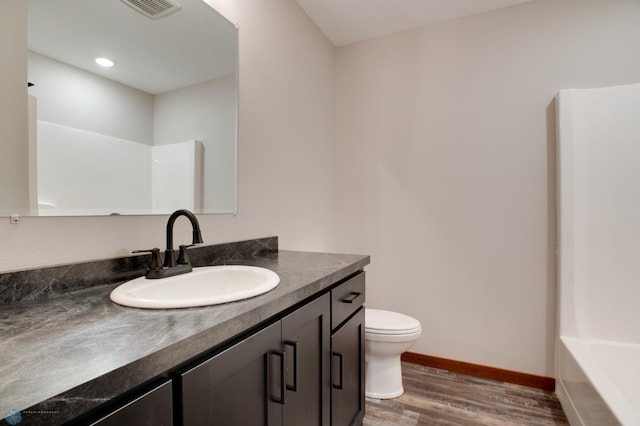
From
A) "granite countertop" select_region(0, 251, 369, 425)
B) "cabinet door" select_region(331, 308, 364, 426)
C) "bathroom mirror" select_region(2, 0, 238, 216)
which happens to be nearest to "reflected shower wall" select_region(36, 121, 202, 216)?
"bathroom mirror" select_region(2, 0, 238, 216)

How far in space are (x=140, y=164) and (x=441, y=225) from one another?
1.95 m

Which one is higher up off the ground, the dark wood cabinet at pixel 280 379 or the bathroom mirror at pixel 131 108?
the bathroom mirror at pixel 131 108

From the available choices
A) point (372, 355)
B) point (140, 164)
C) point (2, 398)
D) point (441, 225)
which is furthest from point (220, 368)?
point (441, 225)

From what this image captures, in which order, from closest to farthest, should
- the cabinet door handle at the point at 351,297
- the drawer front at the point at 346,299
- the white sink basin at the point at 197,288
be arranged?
1. the white sink basin at the point at 197,288
2. the drawer front at the point at 346,299
3. the cabinet door handle at the point at 351,297

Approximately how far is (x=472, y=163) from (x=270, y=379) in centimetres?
199

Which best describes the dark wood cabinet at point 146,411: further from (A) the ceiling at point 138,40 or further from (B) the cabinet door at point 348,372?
(A) the ceiling at point 138,40

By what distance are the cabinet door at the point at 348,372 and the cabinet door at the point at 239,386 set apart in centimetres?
42

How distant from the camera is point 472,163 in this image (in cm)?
224

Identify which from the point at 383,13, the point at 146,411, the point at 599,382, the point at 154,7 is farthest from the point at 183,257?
the point at 383,13

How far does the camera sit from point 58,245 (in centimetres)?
93

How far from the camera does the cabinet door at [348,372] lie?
1.29 m

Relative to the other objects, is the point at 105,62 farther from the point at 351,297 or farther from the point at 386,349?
the point at 386,349

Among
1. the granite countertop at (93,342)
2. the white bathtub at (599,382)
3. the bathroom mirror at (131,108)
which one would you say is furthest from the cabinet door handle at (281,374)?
the white bathtub at (599,382)

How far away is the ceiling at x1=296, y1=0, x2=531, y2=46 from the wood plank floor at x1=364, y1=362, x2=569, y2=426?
8.28ft
